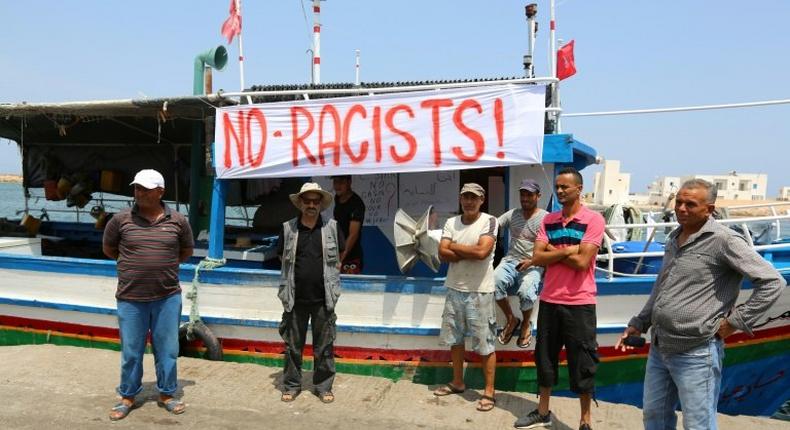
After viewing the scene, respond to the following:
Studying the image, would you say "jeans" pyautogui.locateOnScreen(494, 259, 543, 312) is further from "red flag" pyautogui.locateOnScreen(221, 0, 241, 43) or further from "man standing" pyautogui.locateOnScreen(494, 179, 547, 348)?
"red flag" pyautogui.locateOnScreen(221, 0, 241, 43)

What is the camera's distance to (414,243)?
468 cm

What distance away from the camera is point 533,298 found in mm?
4309

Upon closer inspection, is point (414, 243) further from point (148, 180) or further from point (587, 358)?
point (148, 180)

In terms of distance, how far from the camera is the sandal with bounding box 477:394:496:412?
13.6 ft

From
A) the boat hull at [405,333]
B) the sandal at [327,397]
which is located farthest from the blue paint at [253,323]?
the sandal at [327,397]

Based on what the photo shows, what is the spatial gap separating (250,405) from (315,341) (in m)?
0.69

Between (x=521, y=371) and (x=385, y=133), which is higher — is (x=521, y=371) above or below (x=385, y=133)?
below

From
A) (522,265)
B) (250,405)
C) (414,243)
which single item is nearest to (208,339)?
(250,405)

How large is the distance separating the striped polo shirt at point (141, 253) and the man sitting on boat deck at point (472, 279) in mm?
1984

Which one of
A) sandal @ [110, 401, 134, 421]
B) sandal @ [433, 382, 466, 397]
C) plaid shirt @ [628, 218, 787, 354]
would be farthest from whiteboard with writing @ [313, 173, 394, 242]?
plaid shirt @ [628, 218, 787, 354]

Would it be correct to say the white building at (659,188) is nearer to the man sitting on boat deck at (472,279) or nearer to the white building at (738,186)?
the white building at (738,186)

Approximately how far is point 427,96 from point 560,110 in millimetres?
1144

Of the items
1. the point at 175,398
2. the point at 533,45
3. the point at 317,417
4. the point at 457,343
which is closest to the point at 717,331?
the point at 457,343

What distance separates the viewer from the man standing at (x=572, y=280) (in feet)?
11.6
